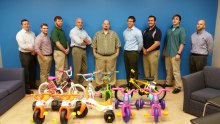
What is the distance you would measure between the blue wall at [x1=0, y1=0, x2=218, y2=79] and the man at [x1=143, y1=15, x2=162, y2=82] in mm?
321

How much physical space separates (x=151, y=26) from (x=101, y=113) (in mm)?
2200

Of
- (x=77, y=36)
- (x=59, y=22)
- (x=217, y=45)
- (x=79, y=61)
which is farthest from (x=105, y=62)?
(x=217, y=45)

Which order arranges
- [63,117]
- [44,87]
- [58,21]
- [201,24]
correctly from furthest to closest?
[58,21]
[44,87]
[201,24]
[63,117]

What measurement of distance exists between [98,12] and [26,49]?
1.75 metres

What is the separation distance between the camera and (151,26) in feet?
14.9

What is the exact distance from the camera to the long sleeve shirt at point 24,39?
429cm

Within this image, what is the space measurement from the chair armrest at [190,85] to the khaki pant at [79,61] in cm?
225

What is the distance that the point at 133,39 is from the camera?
4.54m

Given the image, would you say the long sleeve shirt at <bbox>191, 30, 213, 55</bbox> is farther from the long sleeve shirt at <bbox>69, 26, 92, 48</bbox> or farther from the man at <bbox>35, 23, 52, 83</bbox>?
the man at <bbox>35, 23, 52, 83</bbox>

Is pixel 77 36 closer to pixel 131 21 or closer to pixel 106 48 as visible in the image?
pixel 106 48

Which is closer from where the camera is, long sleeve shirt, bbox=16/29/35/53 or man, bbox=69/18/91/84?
long sleeve shirt, bbox=16/29/35/53

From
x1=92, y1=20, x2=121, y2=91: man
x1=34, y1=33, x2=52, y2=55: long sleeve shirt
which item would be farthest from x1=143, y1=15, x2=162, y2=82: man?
x1=34, y1=33, x2=52, y2=55: long sleeve shirt

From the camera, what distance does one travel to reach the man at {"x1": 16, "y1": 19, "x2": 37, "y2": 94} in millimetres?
4311

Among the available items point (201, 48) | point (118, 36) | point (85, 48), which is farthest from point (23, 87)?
point (201, 48)
